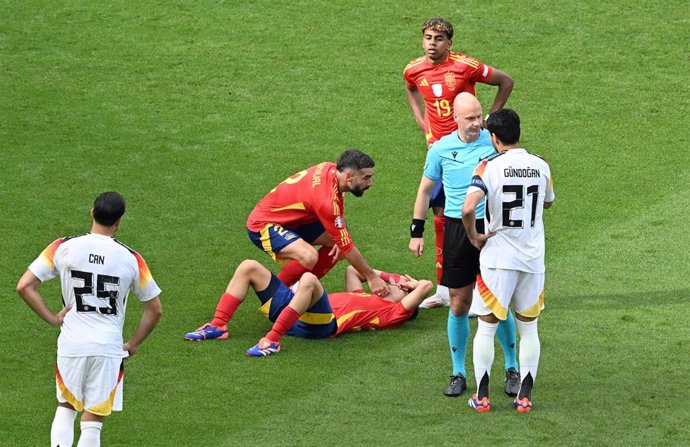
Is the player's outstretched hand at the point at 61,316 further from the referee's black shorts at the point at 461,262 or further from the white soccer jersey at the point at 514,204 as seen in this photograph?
the referee's black shorts at the point at 461,262

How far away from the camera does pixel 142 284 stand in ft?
23.4

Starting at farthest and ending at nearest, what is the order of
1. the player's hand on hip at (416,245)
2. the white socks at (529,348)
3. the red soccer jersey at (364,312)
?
the red soccer jersey at (364,312) → the player's hand on hip at (416,245) → the white socks at (529,348)

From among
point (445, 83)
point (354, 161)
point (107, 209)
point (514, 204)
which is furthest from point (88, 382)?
point (445, 83)

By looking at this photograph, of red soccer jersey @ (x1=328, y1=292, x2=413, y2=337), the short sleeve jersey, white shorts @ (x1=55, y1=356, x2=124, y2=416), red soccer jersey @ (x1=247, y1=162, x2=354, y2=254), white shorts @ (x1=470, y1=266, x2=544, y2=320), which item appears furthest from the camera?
red soccer jersey @ (x1=328, y1=292, x2=413, y2=337)

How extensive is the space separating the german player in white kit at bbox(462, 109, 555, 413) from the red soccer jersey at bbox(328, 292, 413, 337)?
180cm

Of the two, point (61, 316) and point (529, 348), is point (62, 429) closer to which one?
point (61, 316)

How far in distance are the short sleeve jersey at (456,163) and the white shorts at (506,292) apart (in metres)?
0.74

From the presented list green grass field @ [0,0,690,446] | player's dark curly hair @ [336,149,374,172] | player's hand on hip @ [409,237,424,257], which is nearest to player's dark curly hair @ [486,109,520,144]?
player's hand on hip @ [409,237,424,257]

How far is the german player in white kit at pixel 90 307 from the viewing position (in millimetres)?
6973

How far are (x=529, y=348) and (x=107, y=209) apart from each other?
299cm

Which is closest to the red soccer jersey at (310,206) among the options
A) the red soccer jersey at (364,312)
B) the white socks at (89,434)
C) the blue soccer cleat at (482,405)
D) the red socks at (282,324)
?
the red soccer jersey at (364,312)

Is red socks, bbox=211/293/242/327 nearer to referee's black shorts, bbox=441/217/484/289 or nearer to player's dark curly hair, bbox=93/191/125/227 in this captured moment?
referee's black shorts, bbox=441/217/484/289

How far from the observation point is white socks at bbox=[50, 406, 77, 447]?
23.2ft

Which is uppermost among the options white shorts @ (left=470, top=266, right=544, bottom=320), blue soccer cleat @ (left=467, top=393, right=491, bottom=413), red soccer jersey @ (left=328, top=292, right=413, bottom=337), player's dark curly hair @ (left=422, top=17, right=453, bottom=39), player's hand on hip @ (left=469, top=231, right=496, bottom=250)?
player's dark curly hair @ (left=422, top=17, right=453, bottom=39)
